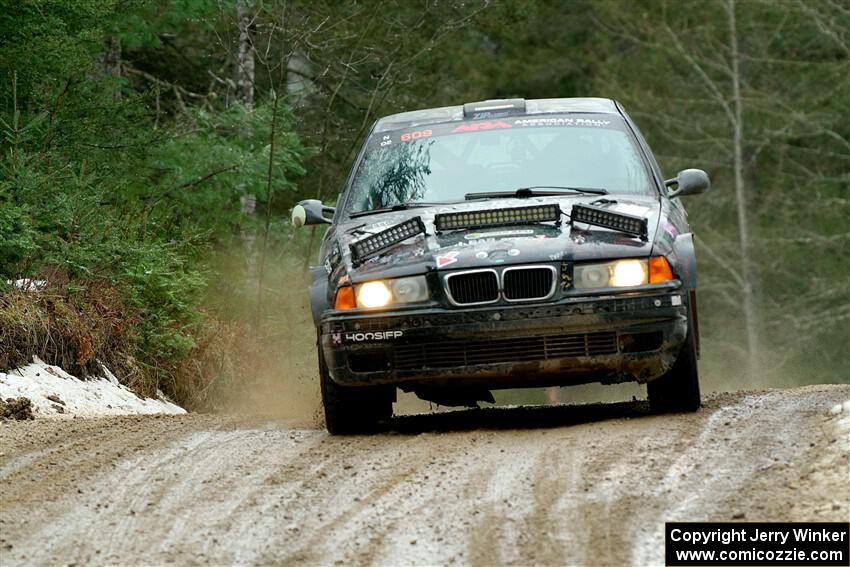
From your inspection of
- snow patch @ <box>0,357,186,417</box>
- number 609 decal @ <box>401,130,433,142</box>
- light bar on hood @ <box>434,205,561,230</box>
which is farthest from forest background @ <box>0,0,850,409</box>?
light bar on hood @ <box>434,205,561,230</box>

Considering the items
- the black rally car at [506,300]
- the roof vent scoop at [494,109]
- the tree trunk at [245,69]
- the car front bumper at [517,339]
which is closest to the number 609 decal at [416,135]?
the roof vent scoop at [494,109]

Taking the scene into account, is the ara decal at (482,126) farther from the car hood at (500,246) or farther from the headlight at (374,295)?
the headlight at (374,295)

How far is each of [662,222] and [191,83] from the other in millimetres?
17085

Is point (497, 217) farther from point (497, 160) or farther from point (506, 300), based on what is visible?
point (497, 160)

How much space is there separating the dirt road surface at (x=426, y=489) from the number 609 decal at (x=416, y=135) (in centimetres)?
204

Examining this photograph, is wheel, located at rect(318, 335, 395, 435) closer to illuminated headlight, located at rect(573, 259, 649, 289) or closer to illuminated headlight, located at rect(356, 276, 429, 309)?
illuminated headlight, located at rect(356, 276, 429, 309)

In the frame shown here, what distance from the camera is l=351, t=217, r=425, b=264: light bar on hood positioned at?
806cm

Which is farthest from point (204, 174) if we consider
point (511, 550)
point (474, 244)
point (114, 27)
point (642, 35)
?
point (642, 35)

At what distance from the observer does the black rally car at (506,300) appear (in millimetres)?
7668

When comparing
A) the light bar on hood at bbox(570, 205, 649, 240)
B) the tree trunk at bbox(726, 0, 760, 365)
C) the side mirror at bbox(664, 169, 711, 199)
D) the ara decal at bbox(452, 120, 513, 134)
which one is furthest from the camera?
the tree trunk at bbox(726, 0, 760, 365)

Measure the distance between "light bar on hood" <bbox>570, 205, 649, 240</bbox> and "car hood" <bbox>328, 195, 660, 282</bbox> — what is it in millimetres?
44

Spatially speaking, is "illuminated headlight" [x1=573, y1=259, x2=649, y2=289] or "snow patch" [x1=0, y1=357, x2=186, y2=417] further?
"snow patch" [x1=0, y1=357, x2=186, y2=417]

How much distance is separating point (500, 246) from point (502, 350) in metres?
0.54

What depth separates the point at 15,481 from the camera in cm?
722
